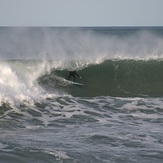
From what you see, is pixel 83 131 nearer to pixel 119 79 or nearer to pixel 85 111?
pixel 85 111

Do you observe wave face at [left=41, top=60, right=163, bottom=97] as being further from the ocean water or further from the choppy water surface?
the choppy water surface

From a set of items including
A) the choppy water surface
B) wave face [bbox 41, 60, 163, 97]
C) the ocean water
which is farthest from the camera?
wave face [bbox 41, 60, 163, 97]

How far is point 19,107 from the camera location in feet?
39.9

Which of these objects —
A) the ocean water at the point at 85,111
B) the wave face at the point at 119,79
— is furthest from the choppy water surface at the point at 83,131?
the wave face at the point at 119,79

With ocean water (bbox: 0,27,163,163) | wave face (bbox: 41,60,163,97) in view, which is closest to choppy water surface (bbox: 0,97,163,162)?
ocean water (bbox: 0,27,163,163)

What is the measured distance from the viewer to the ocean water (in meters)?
7.38

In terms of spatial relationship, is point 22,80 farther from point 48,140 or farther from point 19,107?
point 48,140

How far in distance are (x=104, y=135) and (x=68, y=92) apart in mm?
6914

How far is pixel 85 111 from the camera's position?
39.0 ft

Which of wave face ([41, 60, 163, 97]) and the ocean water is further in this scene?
wave face ([41, 60, 163, 97])

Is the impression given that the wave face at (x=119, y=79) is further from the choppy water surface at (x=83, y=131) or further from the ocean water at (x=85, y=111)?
the choppy water surface at (x=83, y=131)

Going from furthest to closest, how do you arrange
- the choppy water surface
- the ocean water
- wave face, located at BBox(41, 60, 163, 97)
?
wave face, located at BBox(41, 60, 163, 97), the ocean water, the choppy water surface

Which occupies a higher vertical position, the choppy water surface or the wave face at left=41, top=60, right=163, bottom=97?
the wave face at left=41, top=60, right=163, bottom=97

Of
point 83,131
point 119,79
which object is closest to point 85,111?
point 83,131
